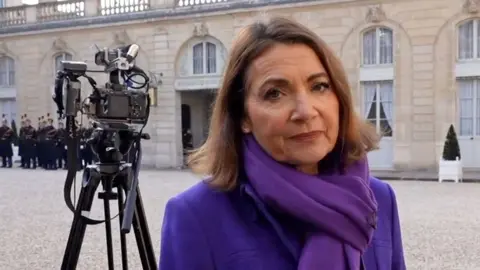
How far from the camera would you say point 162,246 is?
5.27ft

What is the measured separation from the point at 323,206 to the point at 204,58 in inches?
813

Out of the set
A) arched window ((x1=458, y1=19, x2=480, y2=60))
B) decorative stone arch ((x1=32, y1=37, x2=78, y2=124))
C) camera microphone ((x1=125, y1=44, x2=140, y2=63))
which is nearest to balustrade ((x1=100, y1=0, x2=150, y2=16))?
decorative stone arch ((x1=32, y1=37, x2=78, y2=124))

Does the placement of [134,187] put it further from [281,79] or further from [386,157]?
[386,157]

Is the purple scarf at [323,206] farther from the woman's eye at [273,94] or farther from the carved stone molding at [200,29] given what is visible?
the carved stone molding at [200,29]

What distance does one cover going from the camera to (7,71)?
25.8 meters

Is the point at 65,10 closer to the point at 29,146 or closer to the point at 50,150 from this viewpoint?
the point at 29,146

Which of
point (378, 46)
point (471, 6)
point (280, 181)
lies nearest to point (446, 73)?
point (471, 6)

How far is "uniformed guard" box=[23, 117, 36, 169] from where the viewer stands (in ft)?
72.2

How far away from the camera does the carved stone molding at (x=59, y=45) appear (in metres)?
24.4

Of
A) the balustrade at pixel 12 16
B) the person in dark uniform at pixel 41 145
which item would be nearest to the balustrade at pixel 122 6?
the balustrade at pixel 12 16

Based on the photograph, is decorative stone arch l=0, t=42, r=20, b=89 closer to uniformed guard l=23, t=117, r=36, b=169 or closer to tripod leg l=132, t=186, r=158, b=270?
uniformed guard l=23, t=117, r=36, b=169

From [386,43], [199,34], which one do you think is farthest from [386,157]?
[199,34]

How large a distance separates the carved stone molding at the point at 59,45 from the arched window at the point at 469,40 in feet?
43.4

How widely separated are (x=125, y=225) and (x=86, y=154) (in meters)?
16.4
